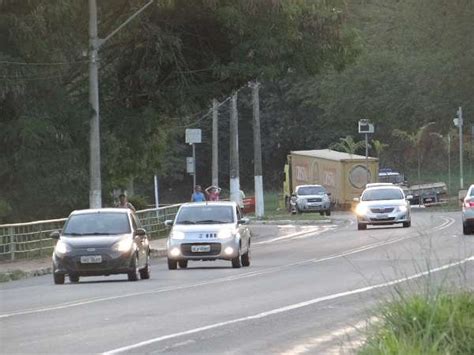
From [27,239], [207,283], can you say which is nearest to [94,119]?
[27,239]

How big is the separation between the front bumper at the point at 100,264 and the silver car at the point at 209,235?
149 inches

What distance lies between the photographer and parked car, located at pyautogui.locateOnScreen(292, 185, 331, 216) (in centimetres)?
7044

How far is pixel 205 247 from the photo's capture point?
3167 centimetres

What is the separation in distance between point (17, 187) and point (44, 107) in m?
3.01

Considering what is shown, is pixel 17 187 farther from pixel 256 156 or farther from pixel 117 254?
pixel 256 156

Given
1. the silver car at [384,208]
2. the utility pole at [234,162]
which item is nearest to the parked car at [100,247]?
the silver car at [384,208]

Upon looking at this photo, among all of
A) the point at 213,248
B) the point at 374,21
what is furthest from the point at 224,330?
the point at 374,21

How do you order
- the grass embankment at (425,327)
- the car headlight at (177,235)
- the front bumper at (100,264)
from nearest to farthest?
the grass embankment at (425,327) → the front bumper at (100,264) → the car headlight at (177,235)

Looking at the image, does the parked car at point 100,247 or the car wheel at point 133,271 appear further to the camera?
the car wheel at point 133,271

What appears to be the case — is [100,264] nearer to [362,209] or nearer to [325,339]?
[325,339]

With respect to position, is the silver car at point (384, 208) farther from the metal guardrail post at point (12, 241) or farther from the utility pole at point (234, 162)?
the metal guardrail post at point (12, 241)

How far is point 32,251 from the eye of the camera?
123 feet

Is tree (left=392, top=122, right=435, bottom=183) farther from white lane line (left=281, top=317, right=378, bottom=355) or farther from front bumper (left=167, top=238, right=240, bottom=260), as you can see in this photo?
white lane line (left=281, top=317, right=378, bottom=355)

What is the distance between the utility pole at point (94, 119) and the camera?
126 ft
